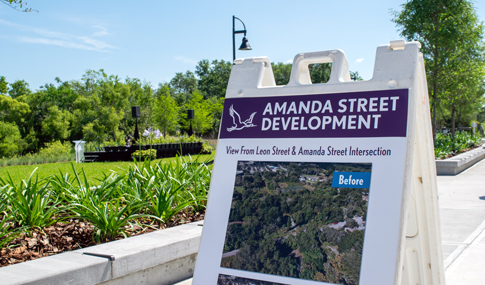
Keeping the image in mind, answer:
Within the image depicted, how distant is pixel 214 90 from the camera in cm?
7738

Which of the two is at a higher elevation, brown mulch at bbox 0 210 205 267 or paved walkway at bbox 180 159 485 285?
paved walkway at bbox 180 159 485 285

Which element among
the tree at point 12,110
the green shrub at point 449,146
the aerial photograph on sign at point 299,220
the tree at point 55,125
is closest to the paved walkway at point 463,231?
the aerial photograph on sign at point 299,220

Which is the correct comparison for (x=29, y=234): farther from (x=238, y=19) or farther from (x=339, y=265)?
(x=238, y=19)

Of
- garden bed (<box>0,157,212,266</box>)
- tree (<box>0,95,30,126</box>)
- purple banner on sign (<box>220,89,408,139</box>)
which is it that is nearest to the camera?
purple banner on sign (<box>220,89,408,139</box>)

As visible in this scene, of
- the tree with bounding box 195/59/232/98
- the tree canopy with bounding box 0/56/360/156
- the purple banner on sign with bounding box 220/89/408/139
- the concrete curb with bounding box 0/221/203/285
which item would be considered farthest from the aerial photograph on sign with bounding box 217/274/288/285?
the tree with bounding box 195/59/232/98

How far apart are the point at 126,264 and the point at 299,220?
180 cm

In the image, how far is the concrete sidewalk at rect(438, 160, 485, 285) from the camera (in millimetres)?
3912

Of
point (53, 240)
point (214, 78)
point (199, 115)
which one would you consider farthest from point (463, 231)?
point (214, 78)

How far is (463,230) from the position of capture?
18.2 feet

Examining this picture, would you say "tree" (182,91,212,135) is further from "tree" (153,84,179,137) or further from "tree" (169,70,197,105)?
"tree" (169,70,197,105)

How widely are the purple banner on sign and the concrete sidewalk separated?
236 centimetres

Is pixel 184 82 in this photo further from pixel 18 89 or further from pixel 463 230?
pixel 463 230

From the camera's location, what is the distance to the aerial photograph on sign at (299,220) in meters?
1.94

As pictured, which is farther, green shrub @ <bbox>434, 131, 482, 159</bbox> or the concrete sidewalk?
green shrub @ <bbox>434, 131, 482, 159</bbox>
